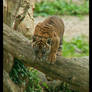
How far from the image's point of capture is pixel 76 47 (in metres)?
9.66

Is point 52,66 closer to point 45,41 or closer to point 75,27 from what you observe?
point 45,41

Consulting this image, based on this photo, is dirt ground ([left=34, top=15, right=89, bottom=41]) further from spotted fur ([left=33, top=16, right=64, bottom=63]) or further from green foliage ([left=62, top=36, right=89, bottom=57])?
spotted fur ([left=33, top=16, right=64, bottom=63])

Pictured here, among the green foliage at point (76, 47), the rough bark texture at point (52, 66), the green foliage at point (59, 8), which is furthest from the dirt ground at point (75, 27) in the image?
the rough bark texture at point (52, 66)

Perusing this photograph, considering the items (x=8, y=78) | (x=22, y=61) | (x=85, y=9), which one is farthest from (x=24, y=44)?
(x=85, y=9)

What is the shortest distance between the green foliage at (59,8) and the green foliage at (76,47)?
199 cm

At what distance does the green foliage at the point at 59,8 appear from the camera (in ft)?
37.4

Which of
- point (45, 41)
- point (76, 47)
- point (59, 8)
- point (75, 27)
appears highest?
point (45, 41)

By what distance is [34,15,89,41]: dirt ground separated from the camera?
33.9 ft

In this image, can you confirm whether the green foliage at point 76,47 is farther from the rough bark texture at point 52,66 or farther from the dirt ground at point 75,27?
the rough bark texture at point 52,66

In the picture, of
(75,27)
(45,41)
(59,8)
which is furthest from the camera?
(59,8)

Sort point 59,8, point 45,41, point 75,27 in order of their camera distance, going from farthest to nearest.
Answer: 1. point 59,8
2. point 75,27
3. point 45,41

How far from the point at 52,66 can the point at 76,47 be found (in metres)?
5.20

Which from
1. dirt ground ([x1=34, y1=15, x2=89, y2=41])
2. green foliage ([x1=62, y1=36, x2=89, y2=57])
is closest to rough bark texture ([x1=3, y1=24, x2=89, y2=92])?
green foliage ([x1=62, y1=36, x2=89, y2=57])

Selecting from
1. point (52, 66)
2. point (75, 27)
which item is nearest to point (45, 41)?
point (52, 66)
